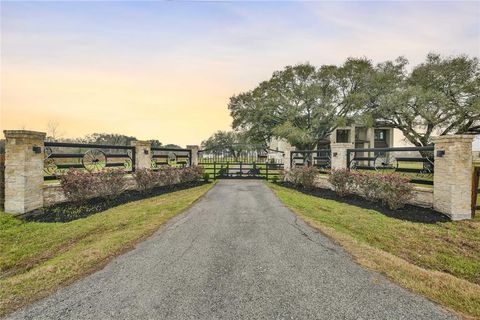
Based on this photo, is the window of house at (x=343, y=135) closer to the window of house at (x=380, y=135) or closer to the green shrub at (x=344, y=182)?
the window of house at (x=380, y=135)

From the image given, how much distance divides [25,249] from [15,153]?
11.9ft

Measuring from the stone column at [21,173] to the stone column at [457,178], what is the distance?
1221cm

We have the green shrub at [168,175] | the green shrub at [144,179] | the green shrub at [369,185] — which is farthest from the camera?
the green shrub at [168,175]

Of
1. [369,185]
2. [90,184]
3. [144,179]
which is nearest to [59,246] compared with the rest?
[90,184]

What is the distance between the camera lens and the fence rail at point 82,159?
7.74 meters

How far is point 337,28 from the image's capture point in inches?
459

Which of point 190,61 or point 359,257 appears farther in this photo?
point 190,61

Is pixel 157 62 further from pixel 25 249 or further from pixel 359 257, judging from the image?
pixel 359 257

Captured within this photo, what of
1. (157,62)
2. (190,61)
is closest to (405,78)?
(190,61)

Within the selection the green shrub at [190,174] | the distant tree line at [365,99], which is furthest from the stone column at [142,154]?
the distant tree line at [365,99]

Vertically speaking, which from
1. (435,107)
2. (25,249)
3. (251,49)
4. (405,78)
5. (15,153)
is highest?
(405,78)

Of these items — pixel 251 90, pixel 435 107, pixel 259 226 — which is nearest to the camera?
pixel 259 226

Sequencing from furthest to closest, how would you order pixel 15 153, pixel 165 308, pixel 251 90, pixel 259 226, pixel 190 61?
pixel 251 90
pixel 190 61
pixel 15 153
pixel 259 226
pixel 165 308

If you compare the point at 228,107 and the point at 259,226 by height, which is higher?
the point at 228,107
